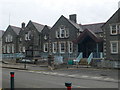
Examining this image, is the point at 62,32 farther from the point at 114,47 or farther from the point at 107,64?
the point at 107,64

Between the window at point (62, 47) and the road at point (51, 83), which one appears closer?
the road at point (51, 83)

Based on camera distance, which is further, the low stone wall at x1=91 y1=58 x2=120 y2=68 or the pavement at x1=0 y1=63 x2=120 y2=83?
the low stone wall at x1=91 y1=58 x2=120 y2=68

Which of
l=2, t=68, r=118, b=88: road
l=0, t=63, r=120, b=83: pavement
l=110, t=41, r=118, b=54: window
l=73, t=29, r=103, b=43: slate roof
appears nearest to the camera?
l=2, t=68, r=118, b=88: road

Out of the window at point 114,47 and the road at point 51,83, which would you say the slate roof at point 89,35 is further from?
the road at point 51,83

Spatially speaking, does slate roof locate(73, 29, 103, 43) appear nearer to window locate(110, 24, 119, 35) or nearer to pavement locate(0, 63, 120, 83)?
window locate(110, 24, 119, 35)

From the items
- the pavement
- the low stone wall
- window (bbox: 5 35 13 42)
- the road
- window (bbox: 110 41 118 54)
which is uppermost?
Answer: window (bbox: 5 35 13 42)

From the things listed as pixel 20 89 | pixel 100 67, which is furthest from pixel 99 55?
pixel 20 89

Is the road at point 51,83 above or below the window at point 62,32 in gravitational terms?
below

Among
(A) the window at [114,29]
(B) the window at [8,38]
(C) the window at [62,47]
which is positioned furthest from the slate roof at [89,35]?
(B) the window at [8,38]

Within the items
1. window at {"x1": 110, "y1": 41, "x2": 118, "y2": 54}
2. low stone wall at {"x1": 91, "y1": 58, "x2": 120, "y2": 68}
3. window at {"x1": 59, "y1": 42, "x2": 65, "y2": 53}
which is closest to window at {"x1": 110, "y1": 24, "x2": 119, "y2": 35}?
window at {"x1": 110, "y1": 41, "x2": 118, "y2": 54}

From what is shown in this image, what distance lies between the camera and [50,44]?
123 feet

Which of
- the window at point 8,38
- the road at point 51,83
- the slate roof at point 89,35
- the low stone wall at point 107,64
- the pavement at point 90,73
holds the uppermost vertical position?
the window at point 8,38

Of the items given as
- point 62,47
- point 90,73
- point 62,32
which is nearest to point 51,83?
point 90,73

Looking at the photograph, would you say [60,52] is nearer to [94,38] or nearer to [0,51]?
[94,38]
